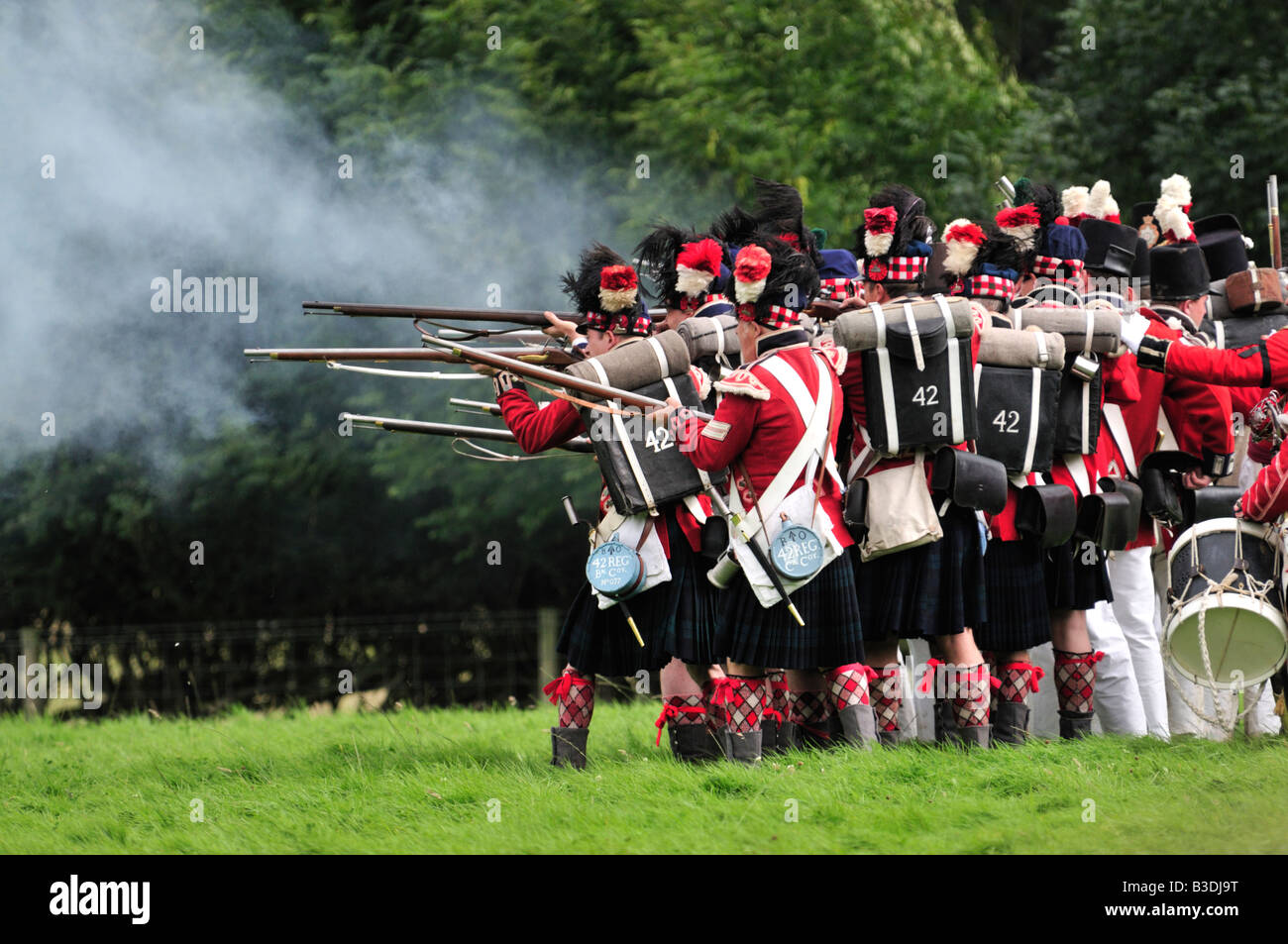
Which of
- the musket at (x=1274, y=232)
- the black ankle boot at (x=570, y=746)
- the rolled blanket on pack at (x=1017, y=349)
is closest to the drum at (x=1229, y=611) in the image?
the rolled blanket on pack at (x=1017, y=349)

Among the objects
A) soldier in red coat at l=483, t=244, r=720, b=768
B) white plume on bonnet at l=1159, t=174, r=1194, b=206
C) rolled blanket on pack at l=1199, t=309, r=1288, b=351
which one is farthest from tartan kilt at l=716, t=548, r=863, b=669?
rolled blanket on pack at l=1199, t=309, r=1288, b=351

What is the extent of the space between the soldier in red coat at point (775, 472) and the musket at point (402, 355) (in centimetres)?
84

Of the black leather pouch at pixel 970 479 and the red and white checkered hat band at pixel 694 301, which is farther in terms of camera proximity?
the red and white checkered hat band at pixel 694 301

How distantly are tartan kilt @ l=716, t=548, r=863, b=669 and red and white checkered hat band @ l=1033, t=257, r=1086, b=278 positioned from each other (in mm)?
1754

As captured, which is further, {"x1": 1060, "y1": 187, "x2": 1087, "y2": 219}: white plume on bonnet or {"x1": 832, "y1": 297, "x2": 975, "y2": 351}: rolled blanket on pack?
{"x1": 1060, "y1": 187, "x2": 1087, "y2": 219}: white plume on bonnet

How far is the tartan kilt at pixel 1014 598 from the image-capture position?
6.56 m

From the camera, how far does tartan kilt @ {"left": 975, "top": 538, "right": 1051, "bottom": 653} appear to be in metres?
6.56

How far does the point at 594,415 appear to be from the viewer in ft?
20.7

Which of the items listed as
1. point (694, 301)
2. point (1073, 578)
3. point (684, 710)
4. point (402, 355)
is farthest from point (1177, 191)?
point (402, 355)

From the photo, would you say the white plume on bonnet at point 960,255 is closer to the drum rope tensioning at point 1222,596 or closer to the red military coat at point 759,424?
the red military coat at point 759,424

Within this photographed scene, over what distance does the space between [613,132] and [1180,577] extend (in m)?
8.39

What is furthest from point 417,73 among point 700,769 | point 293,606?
point 700,769

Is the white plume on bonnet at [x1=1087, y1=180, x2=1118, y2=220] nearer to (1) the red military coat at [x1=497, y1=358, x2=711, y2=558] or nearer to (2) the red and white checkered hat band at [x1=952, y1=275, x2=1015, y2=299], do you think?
(2) the red and white checkered hat band at [x1=952, y1=275, x2=1015, y2=299]

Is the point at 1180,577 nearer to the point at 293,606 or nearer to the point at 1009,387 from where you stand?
the point at 1009,387
